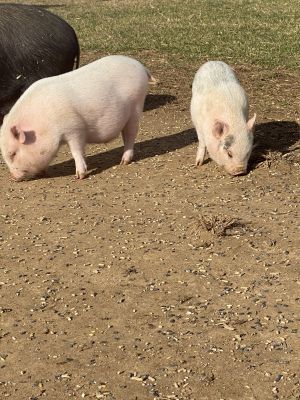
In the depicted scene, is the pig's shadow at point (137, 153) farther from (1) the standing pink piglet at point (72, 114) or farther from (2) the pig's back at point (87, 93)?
(2) the pig's back at point (87, 93)

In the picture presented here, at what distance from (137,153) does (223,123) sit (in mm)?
1162

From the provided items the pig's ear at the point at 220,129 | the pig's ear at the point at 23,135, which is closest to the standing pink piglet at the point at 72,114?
the pig's ear at the point at 23,135

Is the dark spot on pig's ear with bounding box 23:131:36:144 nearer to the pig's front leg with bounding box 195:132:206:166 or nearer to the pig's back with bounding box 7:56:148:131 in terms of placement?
the pig's back with bounding box 7:56:148:131

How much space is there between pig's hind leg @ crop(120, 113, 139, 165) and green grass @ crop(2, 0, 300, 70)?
4436mm

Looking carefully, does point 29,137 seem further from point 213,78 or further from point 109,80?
point 213,78

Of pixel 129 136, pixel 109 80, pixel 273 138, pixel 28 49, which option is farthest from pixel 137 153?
pixel 28 49

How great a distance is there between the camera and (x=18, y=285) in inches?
191

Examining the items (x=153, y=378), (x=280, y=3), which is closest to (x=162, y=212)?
(x=153, y=378)

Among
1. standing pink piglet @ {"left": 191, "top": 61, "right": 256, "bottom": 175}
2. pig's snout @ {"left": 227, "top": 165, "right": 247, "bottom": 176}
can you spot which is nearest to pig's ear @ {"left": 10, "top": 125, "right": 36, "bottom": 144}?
standing pink piglet @ {"left": 191, "top": 61, "right": 256, "bottom": 175}

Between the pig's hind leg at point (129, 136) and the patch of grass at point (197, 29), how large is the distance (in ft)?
14.6

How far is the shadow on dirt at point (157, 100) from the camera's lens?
9.45 m

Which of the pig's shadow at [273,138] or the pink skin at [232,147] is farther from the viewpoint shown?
the pig's shadow at [273,138]

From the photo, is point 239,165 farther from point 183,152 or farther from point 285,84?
point 285,84

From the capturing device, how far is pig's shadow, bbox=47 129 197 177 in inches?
286
